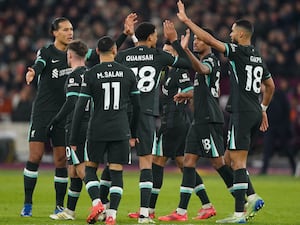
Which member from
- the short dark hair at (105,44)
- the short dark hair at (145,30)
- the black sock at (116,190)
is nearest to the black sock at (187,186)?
the black sock at (116,190)

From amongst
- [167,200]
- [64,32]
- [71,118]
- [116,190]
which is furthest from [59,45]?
[167,200]

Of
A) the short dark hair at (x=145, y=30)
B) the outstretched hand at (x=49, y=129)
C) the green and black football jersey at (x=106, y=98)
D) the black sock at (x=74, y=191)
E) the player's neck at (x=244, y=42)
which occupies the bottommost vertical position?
the black sock at (x=74, y=191)

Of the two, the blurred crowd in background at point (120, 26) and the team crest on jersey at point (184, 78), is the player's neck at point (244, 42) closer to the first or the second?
the team crest on jersey at point (184, 78)

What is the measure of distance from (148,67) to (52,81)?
5.44 ft

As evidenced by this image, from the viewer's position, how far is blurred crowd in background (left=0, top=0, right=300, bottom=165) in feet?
88.3

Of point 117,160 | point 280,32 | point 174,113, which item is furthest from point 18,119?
point 117,160

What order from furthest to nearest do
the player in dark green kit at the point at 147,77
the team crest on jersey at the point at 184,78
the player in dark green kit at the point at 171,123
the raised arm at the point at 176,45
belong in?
the team crest on jersey at the point at 184,78 < the player in dark green kit at the point at 171,123 < the player in dark green kit at the point at 147,77 < the raised arm at the point at 176,45

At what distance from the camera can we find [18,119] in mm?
27516

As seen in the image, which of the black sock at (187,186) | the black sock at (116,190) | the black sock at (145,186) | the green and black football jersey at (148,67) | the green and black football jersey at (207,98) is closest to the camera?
the black sock at (116,190)

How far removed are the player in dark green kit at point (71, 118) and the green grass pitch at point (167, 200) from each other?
0.33 m

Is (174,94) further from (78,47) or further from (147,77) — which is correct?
(78,47)

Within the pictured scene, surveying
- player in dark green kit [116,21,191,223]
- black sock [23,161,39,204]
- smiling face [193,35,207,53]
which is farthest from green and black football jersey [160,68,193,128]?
black sock [23,161,39,204]

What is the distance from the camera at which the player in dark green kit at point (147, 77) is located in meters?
12.8

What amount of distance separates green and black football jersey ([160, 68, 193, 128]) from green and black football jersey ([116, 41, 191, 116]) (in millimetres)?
1264
